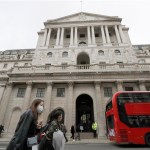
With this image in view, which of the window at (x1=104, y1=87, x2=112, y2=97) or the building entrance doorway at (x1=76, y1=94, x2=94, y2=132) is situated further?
the building entrance doorway at (x1=76, y1=94, x2=94, y2=132)

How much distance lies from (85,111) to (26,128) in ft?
69.3

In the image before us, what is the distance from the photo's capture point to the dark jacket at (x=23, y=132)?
2675 mm

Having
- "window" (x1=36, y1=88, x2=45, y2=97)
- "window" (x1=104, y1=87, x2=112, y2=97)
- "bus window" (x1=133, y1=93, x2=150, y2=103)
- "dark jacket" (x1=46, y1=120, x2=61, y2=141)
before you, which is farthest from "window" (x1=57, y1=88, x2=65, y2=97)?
"dark jacket" (x1=46, y1=120, x2=61, y2=141)

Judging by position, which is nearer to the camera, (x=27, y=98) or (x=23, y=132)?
(x=23, y=132)

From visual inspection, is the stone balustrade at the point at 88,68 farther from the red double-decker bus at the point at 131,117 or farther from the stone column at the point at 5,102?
the red double-decker bus at the point at 131,117

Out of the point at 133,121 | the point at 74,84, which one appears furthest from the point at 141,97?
the point at 74,84

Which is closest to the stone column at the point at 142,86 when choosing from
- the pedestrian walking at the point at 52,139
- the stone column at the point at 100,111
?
the stone column at the point at 100,111

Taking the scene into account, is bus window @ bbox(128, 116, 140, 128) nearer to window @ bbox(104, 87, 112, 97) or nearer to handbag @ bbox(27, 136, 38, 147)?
handbag @ bbox(27, 136, 38, 147)

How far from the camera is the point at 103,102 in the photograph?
69.6 ft

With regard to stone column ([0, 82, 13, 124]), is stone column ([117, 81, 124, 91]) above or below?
above

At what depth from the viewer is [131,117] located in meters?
11.1

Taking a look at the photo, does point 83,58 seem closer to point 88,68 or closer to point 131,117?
point 88,68

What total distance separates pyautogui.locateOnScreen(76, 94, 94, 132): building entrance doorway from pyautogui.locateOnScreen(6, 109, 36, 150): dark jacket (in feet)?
65.7

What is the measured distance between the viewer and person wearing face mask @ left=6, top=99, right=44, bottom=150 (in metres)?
2.69
